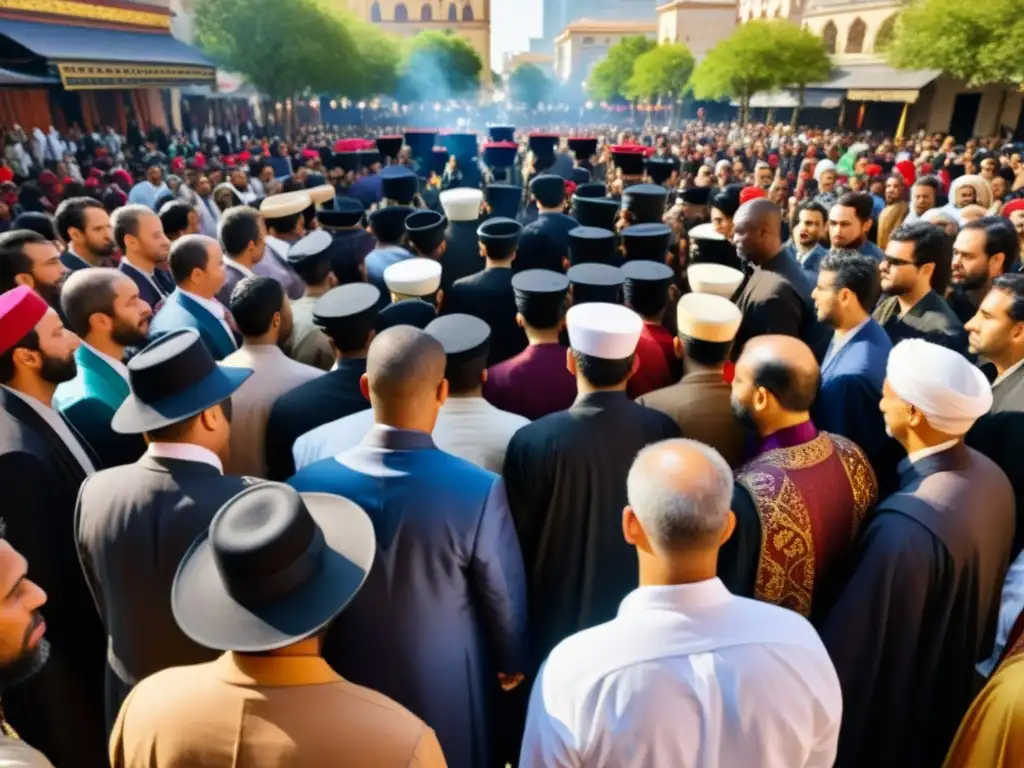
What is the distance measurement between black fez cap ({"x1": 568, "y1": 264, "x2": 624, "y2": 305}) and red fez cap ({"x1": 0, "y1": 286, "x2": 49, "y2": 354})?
2404mm

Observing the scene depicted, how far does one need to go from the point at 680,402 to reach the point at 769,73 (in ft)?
108

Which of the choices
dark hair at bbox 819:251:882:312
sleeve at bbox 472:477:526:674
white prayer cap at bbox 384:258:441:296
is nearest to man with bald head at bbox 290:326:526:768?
sleeve at bbox 472:477:526:674

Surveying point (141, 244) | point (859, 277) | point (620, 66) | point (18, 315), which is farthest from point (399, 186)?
point (620, 66)

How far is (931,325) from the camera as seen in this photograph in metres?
3.72

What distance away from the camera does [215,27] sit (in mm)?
26797

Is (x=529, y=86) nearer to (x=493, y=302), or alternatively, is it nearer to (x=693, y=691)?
(x=493, y=302)

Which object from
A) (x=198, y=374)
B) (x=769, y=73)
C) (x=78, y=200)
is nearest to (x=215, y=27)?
(x=769, y=73)

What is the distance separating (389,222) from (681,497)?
174 inches

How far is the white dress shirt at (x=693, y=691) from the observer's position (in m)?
1.50

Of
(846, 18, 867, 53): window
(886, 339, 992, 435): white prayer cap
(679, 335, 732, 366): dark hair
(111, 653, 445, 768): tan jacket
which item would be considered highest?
(846, 18, 867, 53): window

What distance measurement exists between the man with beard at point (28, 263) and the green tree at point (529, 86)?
267 ft

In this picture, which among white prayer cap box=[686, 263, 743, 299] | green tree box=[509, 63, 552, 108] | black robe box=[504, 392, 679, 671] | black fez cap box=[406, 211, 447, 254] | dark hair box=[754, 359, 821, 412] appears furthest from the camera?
green tree box=[509, 63, 552, 108]

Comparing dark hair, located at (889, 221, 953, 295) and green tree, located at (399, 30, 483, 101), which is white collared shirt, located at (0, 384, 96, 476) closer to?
dark hair, located at (889, 221, 953, 295)

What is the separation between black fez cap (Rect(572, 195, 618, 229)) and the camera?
19.7 feet
